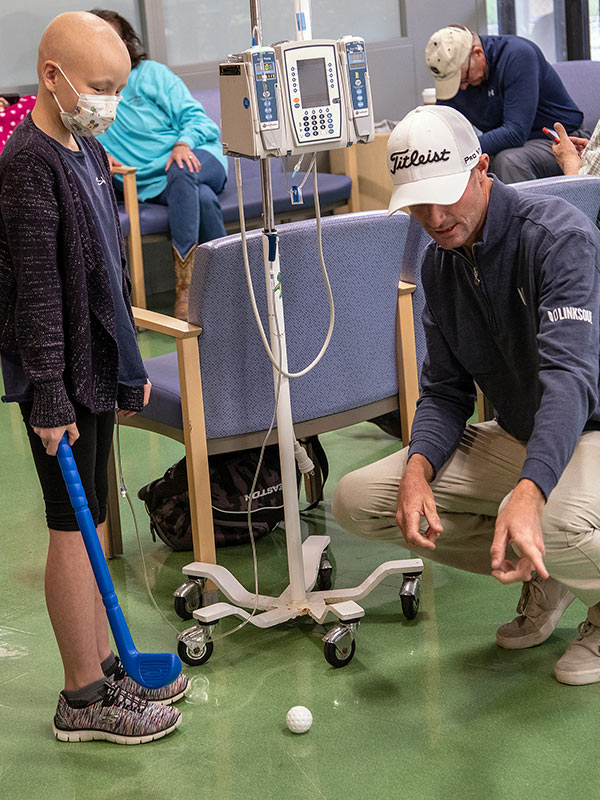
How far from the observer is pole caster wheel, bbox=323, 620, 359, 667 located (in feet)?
7.56

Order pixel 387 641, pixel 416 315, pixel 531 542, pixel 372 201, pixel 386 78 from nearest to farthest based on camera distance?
1. pixel 531 542
2. pixel 387 641
3. pixel 416 315
4. pixel 372 201
5. pixel 386 78

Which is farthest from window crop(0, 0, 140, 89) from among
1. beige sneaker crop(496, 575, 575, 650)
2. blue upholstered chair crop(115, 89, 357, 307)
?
beige sneaker crop(496, 575, 575, 650)

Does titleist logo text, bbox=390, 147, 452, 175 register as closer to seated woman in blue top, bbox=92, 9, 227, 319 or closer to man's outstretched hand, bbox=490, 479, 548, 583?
man's outstretched hand, bbox=490, 479, 548, 583

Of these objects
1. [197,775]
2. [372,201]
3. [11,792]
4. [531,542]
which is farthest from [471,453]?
[372,201]

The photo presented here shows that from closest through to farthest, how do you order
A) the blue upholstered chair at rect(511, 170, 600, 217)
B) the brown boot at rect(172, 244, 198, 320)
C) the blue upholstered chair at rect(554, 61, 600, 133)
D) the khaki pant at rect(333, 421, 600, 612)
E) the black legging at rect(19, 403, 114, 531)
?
the black legging at rect(19, 403, 114, 531)
the khaki pant at rect(333, 421, 600, 612)
the blue upholstered chair at rect(511, 170, 600, 217)
the brown boot at rect(172, 244, 198, 320)
the blue upholstered chair at rect(554, 61, 600, 133)

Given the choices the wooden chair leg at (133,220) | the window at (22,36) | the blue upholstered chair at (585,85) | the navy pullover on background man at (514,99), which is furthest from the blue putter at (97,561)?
the blue upholstered chair at (585,85)

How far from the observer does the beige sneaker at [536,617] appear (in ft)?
7.66

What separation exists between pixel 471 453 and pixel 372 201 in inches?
152

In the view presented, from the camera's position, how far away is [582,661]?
2.18 meters

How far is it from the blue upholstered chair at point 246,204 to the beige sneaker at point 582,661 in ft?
9.87

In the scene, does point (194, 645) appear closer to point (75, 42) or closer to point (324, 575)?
point (324, 575)

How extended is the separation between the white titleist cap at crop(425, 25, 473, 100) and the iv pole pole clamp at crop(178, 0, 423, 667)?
9.33 feet

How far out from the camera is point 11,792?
1.97 metres

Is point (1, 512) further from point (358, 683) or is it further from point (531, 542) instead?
point (531, 542)
